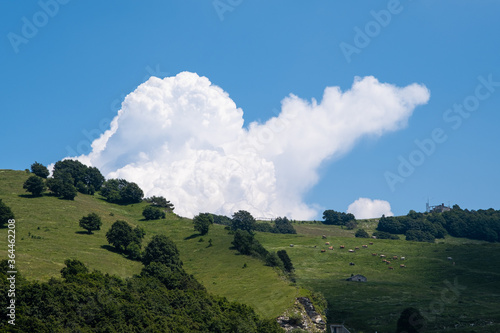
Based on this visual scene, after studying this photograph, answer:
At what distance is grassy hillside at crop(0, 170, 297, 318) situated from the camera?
96375mm

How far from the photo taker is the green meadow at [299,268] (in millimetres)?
101125

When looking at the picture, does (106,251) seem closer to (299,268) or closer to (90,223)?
(90,223)

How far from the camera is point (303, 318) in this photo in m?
90.6

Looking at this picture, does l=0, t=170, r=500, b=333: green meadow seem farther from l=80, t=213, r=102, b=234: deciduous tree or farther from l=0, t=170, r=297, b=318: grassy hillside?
l=80, t=213, r=102, b=234: deciduous tree

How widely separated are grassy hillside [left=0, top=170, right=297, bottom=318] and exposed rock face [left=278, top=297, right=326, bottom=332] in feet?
5.49

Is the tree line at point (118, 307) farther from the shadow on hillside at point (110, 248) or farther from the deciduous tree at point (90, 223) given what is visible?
the deciduous tree at point (90, 223)

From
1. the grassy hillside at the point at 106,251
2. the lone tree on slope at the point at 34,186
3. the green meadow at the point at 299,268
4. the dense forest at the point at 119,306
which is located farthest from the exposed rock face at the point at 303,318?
the lone tree on slope at the point at 34,186

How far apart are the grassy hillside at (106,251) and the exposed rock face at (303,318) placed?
65.8 inches

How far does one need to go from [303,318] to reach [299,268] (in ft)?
259

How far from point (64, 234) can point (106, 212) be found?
46723 mm

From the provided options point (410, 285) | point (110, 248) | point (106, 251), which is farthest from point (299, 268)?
point (106, 251)

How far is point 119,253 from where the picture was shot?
128 metres

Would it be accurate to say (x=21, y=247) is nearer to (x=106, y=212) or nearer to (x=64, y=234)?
(x=64, y=234)

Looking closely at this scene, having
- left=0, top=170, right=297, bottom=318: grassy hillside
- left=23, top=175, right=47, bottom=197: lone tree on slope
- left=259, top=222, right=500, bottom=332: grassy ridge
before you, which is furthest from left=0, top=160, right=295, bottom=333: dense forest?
left=23, top=175, right=47, bottom=197: lone tree on slope
